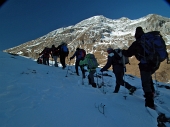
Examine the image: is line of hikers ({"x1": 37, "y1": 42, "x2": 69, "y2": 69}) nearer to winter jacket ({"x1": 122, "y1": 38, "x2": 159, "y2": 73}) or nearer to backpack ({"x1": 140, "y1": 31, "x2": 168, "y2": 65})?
winter jacket ({"x1": 122, "y1": 38, "x2": 159, "y2": 73})

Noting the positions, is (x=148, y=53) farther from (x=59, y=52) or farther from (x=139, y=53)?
(x=59, y=52)

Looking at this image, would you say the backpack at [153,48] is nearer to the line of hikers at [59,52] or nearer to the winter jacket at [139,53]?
the winter jacket at [139,53]

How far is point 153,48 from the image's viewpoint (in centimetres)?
526

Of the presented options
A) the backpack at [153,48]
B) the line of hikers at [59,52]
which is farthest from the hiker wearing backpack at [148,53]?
the line of hikers at [59,52]

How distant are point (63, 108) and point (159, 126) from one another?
2735 mm

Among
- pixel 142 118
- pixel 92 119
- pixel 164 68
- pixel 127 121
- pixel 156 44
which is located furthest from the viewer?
pixel 164 68

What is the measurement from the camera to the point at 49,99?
17.3 feet

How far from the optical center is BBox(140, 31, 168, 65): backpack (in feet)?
17.3

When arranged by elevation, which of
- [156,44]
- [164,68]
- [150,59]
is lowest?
[164,68]

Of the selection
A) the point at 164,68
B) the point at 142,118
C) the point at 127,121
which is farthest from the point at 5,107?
the point at 164,68

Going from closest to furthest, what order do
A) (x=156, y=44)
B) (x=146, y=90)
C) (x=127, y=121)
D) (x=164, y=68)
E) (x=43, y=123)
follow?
(x=43, y=123) < (x=127, y=121) < (x=156, y=44) < (x=146, y=90) < (x=164, y=68)

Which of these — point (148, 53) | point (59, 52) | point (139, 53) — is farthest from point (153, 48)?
point (59, 52)

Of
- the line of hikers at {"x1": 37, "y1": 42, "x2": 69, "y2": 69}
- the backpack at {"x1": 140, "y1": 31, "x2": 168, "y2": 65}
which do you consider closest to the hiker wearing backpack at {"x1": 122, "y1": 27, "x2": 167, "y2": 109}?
the backpack at {"x1": 140, "y1": 31, "x2": 168, "y2": 65}

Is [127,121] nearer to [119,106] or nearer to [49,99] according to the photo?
[119,106]
